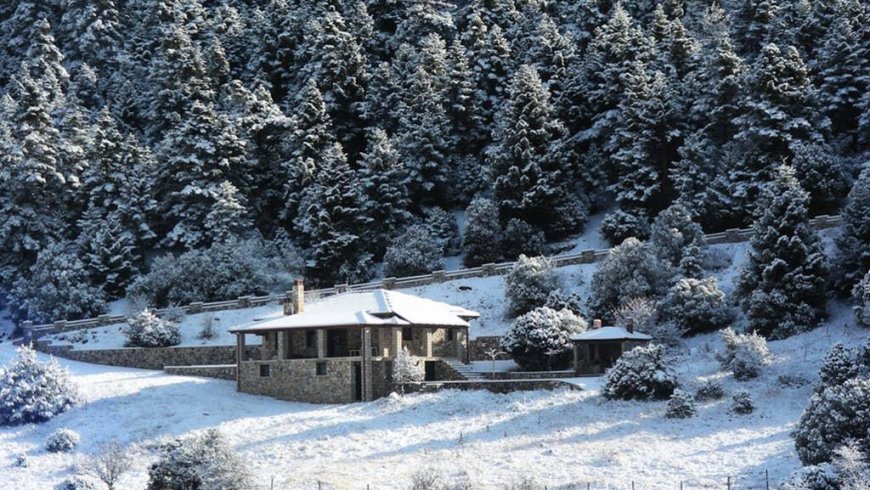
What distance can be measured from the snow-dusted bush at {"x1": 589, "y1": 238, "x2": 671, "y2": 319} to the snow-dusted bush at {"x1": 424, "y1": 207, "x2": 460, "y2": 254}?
54.9 feet

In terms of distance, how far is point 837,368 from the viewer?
38.8m

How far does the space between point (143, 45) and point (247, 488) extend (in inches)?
2887

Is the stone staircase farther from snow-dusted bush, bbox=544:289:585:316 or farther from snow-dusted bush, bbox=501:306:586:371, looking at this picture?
snow-dusted bush, bbox=544:289:585:316

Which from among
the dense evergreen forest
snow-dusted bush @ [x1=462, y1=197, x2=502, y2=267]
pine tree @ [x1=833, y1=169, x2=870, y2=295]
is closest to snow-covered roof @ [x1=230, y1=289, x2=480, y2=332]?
snow-dusted bush @ [x1=462, y1=197, x2=502, y2=267]

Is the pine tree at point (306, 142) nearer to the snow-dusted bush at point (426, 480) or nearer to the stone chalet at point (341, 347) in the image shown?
the stone chalet at point (341, 347)

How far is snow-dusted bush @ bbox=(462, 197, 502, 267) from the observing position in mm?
67625

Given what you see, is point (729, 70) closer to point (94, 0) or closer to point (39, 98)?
point (39, 98)

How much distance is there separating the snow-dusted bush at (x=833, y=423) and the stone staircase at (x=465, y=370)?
20.0m

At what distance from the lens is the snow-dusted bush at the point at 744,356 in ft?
140

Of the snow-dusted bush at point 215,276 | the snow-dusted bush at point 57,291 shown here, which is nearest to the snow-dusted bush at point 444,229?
the snow-dusted bush at point 215,276

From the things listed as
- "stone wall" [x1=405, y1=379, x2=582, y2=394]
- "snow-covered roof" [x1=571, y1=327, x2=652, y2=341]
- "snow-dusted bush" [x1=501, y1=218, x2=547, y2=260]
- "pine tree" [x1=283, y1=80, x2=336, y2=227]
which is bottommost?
"stone wall" [x1=405, y1=379, x2=582, y2=394]

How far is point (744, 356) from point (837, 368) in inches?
185

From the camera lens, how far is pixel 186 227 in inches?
2975

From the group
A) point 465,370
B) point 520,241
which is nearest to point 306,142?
point 520,241
